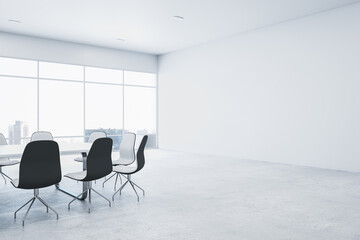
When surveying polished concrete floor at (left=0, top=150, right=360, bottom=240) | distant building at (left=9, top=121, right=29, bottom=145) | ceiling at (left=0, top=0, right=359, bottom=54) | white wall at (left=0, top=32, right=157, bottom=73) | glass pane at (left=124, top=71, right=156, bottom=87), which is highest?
ceiling at (left=0, top=0, right=359, bottom=54)

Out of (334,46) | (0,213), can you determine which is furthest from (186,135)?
(0,213)

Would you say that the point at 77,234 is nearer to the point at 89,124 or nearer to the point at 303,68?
the point at 303,68

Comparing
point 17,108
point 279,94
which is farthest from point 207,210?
point 17,108

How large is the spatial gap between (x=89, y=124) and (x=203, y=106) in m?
3.59

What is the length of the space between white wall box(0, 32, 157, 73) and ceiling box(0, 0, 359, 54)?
11.2 inches

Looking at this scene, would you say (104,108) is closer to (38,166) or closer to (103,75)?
(103,75)

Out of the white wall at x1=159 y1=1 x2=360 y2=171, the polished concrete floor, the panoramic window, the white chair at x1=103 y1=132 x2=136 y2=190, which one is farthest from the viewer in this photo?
the panoramic window

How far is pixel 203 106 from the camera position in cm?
1019

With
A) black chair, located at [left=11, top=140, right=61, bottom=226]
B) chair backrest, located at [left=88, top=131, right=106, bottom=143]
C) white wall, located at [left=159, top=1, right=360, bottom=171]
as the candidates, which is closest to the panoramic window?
white wall, located at [left=159, top=1, right=360, bottom=171]

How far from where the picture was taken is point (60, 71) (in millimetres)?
9727

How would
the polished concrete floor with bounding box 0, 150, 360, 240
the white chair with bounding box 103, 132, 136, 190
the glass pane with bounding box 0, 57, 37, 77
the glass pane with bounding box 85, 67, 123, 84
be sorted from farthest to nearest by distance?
the glass pane with bounding box 85, 67, 123, 84, the glass pane with bounding box 0, 57, 37, 77, the white chair with bounding box 103, 132, 136, 190, the polished concrete floor with bounding box 0, 150, 360, 240

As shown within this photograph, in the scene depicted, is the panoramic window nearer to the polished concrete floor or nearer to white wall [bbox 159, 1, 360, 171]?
white wall [bbox 159, 1, 360, 171]

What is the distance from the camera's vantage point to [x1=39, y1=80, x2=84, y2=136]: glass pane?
9.48m

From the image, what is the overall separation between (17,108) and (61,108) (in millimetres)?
1199
